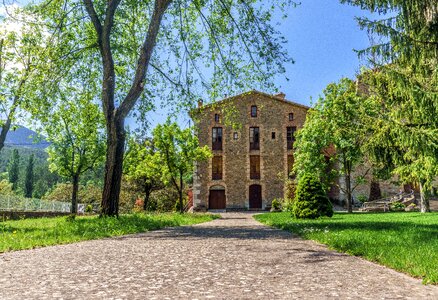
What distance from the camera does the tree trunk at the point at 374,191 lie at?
35.7 meters

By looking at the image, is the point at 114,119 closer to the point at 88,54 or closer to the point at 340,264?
the point at 88,54

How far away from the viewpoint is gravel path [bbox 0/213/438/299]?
317 cm

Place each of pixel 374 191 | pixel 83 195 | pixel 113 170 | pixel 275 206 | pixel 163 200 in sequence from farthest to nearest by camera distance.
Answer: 1. pixel 83 195
2. pixel 163 200
3. pixel 374 191
4. pixel 275 206
5. pixel 113 170

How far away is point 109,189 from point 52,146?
72.6 ft

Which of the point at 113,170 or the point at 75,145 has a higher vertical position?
the point at 75,145

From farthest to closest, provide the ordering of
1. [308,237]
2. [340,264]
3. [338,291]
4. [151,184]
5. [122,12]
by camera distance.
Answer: [151,184] → [122,12] → [308,237] → [340,264] → [338,291]

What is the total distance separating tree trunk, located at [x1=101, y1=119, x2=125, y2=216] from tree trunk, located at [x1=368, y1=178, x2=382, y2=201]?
30344 mm

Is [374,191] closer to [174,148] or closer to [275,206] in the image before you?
[275,206]

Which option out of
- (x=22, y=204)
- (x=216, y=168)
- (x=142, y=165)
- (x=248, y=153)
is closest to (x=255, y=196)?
(x=248, y=153)

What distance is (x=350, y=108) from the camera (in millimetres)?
25500

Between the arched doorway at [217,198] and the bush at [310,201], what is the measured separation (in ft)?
64.0

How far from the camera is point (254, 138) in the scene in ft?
127

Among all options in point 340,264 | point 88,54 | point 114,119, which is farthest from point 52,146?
point 340,264

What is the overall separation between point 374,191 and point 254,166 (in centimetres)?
1231
